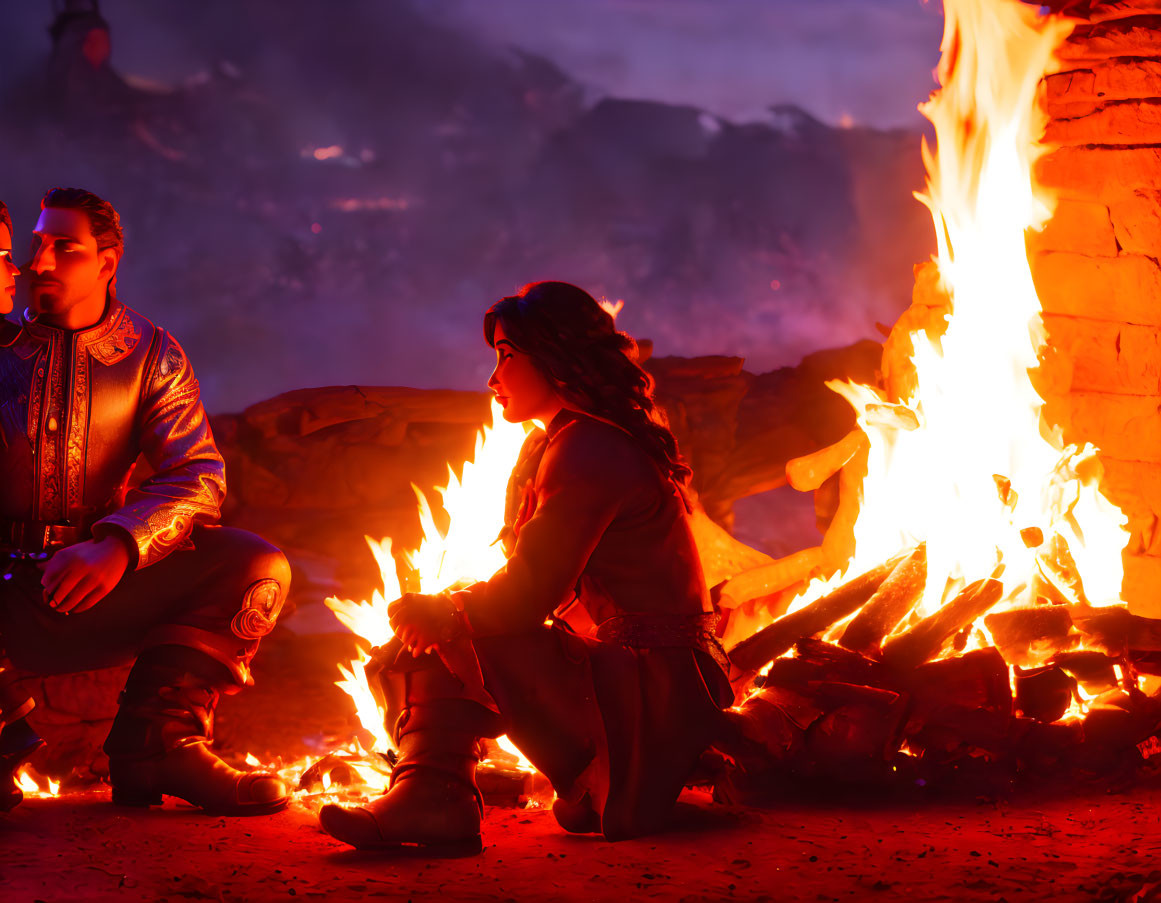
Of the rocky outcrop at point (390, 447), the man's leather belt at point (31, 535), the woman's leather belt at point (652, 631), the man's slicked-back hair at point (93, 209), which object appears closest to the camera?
the woman's leather belt at point (652, 631)

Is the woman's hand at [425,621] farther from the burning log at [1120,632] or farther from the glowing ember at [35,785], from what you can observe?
the burning log at [1120,632]

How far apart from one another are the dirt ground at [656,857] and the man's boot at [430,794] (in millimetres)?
64

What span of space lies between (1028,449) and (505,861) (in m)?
2.83

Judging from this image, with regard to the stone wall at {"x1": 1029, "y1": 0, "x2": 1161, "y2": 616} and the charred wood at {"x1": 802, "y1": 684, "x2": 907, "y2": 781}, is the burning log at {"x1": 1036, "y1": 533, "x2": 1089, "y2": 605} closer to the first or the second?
the stone wall at {"x1": 1029, "y1": 0, "x2": 1161, "y2": 616}

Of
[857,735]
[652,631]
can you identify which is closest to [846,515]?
[857,735]

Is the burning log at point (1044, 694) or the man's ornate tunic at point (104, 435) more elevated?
the man's ornate tunic at point (104, 435)

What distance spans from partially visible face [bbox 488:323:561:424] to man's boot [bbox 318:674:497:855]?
2.77ft

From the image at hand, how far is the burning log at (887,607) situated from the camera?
138 inches

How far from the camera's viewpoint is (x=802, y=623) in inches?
144

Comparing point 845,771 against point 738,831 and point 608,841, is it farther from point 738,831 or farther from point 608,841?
point 608,841

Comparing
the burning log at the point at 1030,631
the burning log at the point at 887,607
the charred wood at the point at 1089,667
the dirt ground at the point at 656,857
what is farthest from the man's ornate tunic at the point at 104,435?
the charred wood at the point at 1089,667

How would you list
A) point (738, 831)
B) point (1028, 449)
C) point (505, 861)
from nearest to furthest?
point (505, 861), point (738, 831), point (1028, 449)

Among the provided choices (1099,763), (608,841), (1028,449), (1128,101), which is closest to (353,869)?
(608,841)

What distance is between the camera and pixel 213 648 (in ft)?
10.0
